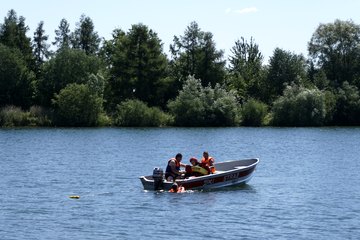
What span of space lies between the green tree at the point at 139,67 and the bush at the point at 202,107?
7325 mm

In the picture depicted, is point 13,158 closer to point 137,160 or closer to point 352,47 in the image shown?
point 137,160

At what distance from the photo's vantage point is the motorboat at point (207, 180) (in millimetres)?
35750

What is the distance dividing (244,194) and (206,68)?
77.8m

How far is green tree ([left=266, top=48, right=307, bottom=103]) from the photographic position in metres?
116

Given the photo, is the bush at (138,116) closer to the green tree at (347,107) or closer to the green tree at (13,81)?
the green tree at (13,81)

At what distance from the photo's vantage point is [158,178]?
116 ft

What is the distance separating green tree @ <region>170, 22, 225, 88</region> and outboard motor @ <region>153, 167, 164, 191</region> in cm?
7684

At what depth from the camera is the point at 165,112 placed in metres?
106

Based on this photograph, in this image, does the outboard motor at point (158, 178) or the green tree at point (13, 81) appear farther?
the green tree at point (13, 81)

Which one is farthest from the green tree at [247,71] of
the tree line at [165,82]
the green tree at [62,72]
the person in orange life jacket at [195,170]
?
the person in orange life jacket at [195,170]

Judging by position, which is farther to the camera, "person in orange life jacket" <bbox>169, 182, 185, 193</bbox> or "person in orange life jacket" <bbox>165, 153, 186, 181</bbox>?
"person in orange life jacket" <bbox>165, 153, 186, 181</bbox>

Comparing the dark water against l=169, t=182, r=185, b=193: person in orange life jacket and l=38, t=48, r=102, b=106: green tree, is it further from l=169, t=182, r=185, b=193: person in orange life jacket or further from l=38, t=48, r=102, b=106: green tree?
l=38, t=48, r=102, b=106: green tree

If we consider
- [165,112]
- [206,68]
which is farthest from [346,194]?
[206,68]

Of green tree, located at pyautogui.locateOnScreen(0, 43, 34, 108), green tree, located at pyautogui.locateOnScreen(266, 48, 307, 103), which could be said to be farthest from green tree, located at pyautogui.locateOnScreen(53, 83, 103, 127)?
green tree, located at pyautogui.locateOnScreen(266, 48, 307, 103)
